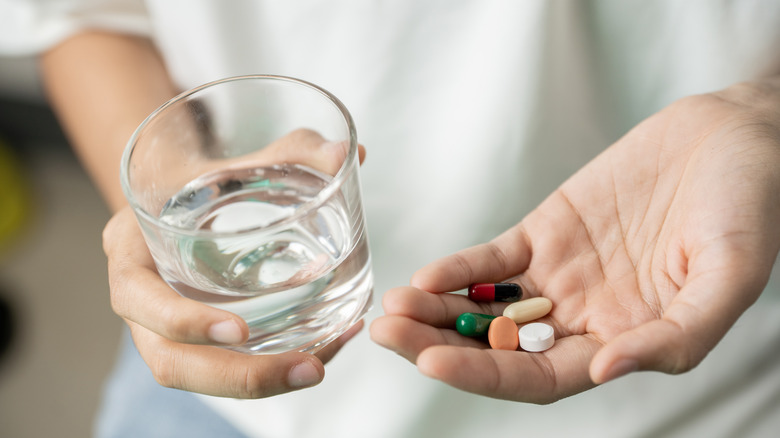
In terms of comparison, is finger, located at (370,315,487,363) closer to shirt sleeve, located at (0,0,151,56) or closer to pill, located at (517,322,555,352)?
pill, located at (517,322,555,352)

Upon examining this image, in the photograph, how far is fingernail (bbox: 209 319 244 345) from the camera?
72 cm

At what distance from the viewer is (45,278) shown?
98.4 inches

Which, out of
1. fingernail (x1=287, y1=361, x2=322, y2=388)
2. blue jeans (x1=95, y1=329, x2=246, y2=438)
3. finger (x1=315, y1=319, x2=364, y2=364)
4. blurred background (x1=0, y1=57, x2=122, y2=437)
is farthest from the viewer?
blurred background (x1=0, y1=57, x2=122, y2=437)

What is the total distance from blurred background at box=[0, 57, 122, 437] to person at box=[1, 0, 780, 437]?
1.08 m

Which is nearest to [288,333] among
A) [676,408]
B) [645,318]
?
[645,318]

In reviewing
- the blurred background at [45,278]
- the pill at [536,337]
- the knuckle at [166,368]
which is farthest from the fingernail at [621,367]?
the blurred background at [45,278]

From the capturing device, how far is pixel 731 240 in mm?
758

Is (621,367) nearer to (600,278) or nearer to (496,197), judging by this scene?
(600,278)

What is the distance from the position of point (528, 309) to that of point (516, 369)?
150 mm

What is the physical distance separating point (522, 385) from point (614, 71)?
2.19ft

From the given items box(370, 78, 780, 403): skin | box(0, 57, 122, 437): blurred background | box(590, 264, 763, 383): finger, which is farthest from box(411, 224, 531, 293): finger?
box(0, 57, 122, 437): blurred background

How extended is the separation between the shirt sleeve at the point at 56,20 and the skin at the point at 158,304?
0.35 ft

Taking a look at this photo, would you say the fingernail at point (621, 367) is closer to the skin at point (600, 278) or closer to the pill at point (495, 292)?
the skin at point (600, 278)

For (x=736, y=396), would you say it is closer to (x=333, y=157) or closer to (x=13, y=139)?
(x=333, y=157)
